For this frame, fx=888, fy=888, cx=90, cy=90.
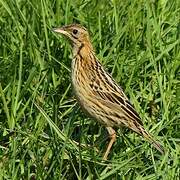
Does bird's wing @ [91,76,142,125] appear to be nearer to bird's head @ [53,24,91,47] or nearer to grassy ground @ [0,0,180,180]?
grassy ground @ [0,0,180,180]

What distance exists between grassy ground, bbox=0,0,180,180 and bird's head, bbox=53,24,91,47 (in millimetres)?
320

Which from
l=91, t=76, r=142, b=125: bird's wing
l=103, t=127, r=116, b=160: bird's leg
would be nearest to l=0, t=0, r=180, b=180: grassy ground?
l=103, t=127, r=116, b=160: bird's leg

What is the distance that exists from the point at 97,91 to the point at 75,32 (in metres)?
0.49

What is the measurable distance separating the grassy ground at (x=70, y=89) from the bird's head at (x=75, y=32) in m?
0.32

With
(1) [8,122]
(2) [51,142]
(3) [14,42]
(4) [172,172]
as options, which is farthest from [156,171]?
(3) [14,42]

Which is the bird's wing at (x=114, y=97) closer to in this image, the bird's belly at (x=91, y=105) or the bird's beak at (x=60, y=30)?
the bird's belly at (x=91, y=105)

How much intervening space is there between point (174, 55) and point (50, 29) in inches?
42.4

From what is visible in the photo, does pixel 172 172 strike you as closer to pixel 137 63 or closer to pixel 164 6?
pixel 137 63

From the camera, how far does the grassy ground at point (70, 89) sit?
6195 millimetres

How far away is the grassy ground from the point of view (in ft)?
20.3

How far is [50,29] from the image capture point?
714 centimetres

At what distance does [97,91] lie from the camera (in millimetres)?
6707

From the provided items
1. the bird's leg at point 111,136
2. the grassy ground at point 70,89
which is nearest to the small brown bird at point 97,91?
the bird's leg at point 111,136

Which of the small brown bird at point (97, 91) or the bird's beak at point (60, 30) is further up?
the bird's beak at point (60, 30)
